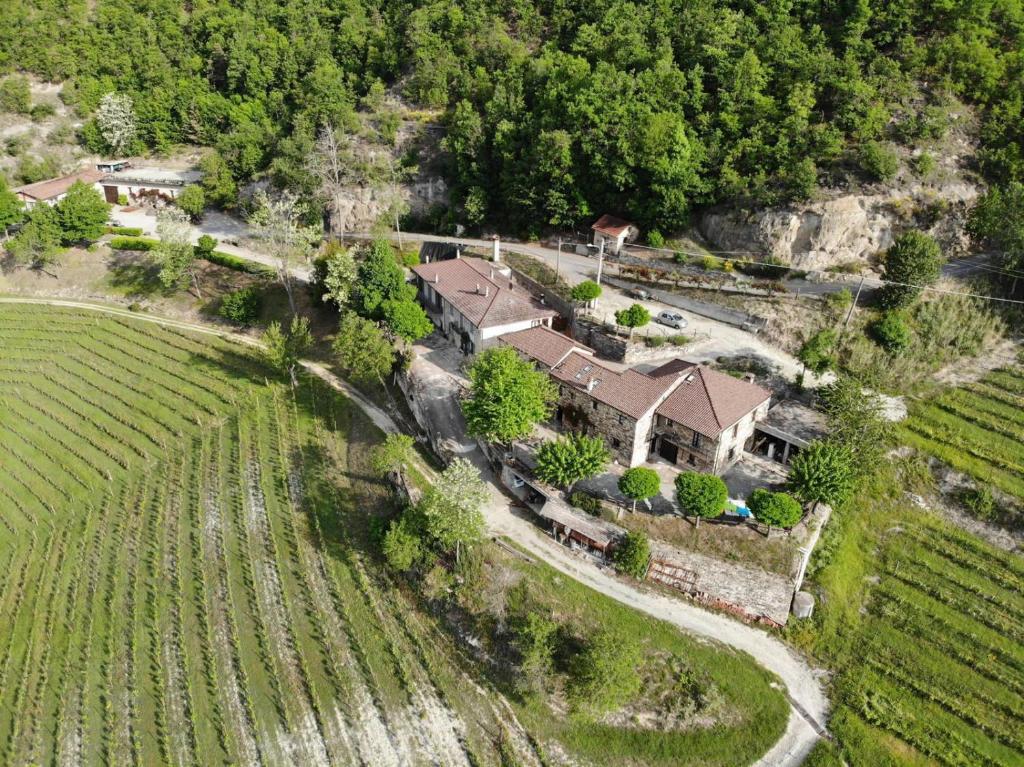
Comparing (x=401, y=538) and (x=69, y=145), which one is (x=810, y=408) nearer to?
(x=401, y=538)

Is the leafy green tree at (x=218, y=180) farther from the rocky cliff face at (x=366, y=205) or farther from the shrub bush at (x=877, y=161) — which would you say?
the shrub bush at (x=877, y=161)

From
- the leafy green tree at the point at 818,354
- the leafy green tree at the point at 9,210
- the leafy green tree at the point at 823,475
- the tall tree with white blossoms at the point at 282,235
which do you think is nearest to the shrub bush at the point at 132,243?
the leafy green tree at the point at 9,210

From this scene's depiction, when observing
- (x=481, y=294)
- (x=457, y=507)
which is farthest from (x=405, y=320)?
(x=457, y=507)

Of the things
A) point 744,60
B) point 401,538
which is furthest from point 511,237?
point 401,538

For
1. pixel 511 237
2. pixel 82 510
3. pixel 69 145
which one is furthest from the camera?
pixel 69 145

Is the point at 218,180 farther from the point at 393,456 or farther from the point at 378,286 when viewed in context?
the point at 393,456

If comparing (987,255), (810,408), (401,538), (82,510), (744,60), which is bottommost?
(82,510)

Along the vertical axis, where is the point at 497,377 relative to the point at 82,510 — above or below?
above

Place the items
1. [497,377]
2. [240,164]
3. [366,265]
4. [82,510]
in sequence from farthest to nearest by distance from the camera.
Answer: [240,164], [366,265], [82,510], [497,377]
